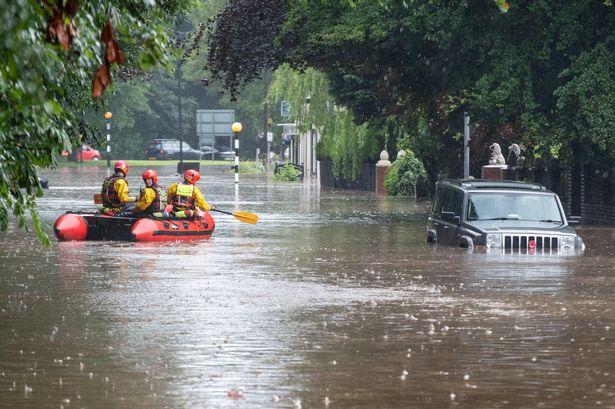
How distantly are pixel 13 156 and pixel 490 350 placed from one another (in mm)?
4733

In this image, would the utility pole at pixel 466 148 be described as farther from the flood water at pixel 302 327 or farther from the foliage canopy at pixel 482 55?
the flood water at pixel 302 327

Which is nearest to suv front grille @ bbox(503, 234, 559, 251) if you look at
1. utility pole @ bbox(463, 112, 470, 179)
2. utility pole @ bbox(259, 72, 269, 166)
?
utility pole @ bbox(463, 112, 470, 179)

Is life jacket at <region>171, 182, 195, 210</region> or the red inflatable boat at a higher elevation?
life jacket at <region>171, 182, 195, 210</region>

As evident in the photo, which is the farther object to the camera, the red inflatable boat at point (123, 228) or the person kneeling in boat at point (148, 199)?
the person kneeling in boat at point (148, 199)

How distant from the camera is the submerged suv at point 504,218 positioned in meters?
23.0

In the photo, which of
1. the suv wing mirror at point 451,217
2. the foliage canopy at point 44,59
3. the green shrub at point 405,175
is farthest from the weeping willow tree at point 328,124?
the foliage canopy at point 44,59

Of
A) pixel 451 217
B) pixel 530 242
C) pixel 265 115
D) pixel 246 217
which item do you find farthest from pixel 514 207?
pixel 265 115

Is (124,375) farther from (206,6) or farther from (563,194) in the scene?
(206,6)

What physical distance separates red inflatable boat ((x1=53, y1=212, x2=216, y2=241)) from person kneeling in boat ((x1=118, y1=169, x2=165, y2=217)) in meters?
0.33

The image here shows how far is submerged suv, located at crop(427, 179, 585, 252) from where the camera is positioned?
2298 centimetres

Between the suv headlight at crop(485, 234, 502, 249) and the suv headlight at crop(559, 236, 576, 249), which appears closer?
the suv headlight at crop(559, 236, 576, 249)

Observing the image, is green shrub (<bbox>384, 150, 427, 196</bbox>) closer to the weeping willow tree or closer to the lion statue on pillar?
the weeping willow tree

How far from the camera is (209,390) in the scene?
10203mm

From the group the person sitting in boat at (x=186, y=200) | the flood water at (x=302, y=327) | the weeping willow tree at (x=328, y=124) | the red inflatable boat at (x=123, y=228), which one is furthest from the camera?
the weeping willow tree at (x=328, y=124)
